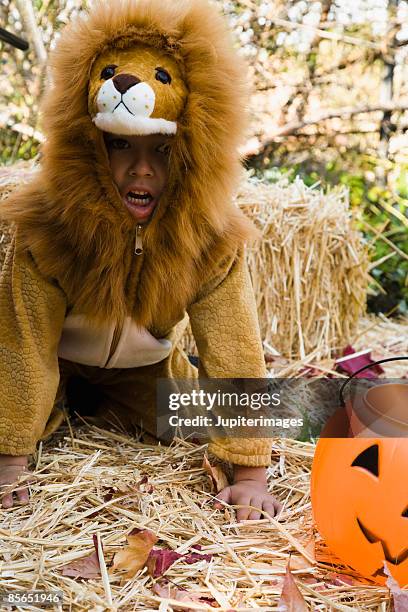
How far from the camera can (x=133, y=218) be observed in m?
1.21

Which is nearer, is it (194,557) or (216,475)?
(194,557)

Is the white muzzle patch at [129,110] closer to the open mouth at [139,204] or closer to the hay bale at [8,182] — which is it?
the open mouth at [139,204]

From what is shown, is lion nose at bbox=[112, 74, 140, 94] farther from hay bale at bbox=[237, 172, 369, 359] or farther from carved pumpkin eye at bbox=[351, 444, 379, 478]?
hay bale at bbox=[237, 172, 369, 359]

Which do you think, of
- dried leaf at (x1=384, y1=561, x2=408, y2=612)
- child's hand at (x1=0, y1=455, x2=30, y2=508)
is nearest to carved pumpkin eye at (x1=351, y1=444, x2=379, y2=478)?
dried leaf at (x1=384, y1=561, x2=408, y2=612)

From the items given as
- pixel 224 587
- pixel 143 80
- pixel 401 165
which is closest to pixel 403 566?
pixel 224 587

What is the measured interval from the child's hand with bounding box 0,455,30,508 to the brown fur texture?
0.32m

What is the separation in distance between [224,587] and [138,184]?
71 centimetres

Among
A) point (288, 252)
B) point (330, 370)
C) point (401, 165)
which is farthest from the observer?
point (401, 165)

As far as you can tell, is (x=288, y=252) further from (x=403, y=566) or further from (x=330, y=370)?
(x=403, y=566)

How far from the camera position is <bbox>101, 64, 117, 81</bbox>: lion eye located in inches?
44.0

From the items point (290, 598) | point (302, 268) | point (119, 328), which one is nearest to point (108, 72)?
point (119, 328)

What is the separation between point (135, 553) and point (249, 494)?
311 mm

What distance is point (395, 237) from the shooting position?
353cm

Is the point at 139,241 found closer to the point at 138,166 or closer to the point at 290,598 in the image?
the point at 138,166
